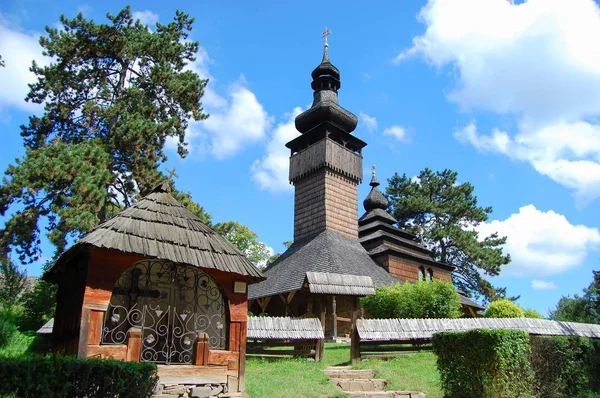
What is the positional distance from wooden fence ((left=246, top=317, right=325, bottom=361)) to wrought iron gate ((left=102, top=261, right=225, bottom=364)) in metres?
2.88

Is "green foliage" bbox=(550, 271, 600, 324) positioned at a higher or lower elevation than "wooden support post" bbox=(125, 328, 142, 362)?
higher

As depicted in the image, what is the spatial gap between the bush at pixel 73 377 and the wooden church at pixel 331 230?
1509cm

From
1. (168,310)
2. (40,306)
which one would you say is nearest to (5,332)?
(40,306)

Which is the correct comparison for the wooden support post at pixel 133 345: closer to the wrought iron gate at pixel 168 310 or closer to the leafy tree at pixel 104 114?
the wrought iron gate at pixel 168 310

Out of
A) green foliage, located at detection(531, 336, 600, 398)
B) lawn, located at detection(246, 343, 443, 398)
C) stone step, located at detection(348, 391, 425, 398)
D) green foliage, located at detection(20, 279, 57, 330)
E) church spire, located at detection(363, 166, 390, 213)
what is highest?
church spire, located at detection(363, 166, 390, 213)

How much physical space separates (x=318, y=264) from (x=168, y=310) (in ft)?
47.4

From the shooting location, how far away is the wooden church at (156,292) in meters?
7.06

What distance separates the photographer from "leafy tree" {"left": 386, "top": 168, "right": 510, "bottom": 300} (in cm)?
3694

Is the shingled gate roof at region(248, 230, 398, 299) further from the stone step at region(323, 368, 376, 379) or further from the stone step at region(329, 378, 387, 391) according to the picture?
the stone step at region(329, 378, 387, 391)

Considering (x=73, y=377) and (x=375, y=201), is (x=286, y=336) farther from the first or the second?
(x=375, y=201)

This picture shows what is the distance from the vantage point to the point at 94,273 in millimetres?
7086

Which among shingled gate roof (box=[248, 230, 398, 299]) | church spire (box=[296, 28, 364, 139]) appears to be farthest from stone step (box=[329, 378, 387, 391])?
church spire (box=[296, 28, 364, 139])

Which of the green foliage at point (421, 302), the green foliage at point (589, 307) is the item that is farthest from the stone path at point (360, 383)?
the green foliage at point (589, 307)

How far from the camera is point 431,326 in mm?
13508
